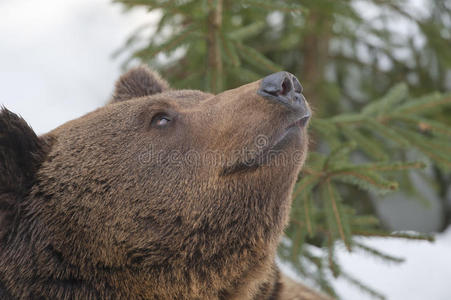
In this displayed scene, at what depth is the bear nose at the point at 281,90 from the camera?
1883mm

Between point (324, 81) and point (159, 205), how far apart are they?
3961 mm

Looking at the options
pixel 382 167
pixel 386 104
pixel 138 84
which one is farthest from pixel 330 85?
pixel 138 84

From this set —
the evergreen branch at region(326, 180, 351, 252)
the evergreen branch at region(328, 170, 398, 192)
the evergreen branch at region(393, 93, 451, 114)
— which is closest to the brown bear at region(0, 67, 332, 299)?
the evergreen branch at region(328, 170, 398, 192)

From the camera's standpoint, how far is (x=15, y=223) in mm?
2006

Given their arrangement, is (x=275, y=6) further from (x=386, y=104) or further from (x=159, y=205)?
(x=159, y=205)

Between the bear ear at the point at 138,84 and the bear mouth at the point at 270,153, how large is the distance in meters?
1.01

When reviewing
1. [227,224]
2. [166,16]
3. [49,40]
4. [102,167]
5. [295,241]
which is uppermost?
[49,40]

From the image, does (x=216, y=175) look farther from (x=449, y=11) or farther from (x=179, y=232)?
(x=449, y=11)

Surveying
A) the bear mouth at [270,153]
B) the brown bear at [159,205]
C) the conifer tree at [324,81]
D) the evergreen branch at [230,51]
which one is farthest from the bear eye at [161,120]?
the evergreen branch at [230,51]

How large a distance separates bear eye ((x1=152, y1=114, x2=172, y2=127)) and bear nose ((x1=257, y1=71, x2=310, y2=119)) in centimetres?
46

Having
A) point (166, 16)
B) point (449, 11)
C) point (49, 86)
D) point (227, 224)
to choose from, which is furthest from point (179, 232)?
point (49, 86)

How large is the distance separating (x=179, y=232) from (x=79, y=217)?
422mm

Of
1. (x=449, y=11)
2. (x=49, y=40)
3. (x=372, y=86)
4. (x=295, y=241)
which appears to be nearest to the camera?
(x=295, y=241)

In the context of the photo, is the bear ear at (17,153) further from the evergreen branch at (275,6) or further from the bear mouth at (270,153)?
the evergreen branch at (275,6)
